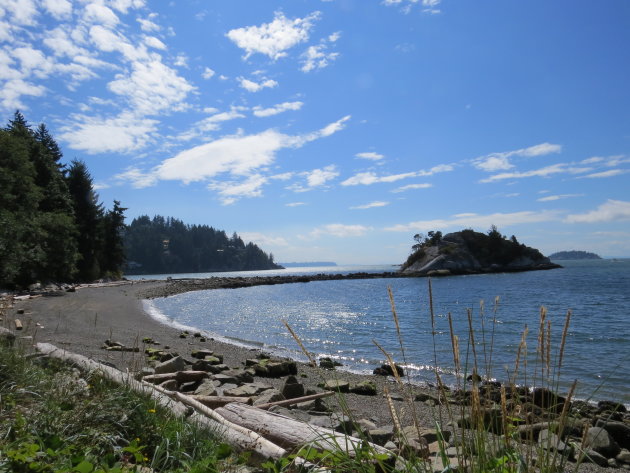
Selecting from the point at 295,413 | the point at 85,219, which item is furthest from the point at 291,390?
the point at 85,219

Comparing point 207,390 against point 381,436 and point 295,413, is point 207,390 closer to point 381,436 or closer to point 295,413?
point 295,413

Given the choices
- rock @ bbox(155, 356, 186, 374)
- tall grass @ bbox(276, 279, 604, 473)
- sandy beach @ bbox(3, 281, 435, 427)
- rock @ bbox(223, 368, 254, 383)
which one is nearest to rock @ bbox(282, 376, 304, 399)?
sandy beach @ bbox(3, 281, 435, 427)

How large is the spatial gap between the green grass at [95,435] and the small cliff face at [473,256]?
3767 inches

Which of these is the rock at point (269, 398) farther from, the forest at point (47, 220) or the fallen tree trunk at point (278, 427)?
the forest at point (47, 220)

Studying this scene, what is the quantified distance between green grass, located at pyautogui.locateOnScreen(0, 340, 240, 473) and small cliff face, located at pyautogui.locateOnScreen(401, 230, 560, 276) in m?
95.7

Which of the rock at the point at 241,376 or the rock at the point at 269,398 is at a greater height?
the rock at the point at 269,398

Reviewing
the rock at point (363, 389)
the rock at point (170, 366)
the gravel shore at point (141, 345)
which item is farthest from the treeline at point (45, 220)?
the rock at point (363, 389)

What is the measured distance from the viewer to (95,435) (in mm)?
3307

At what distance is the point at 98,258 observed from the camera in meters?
58.6

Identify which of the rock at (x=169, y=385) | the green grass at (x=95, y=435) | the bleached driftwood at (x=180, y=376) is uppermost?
the green grass at (x=95, y=435)

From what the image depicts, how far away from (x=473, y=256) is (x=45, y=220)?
91.5m

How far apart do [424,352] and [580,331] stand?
27.9 ft

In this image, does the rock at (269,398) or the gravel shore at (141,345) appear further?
the gravel shore at (141,345)

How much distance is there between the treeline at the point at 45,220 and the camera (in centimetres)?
2541
